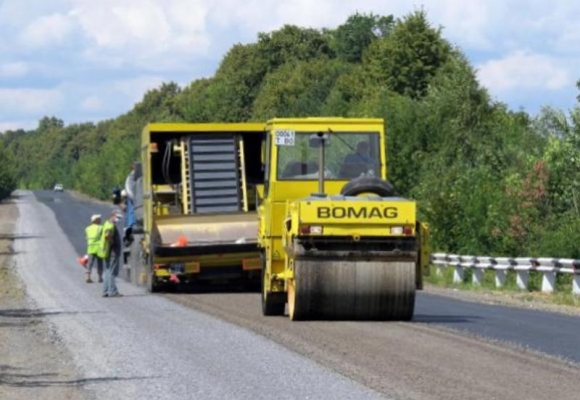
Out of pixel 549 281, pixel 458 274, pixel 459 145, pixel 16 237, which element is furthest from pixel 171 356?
pixel 16 237

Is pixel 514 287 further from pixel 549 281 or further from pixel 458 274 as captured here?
pixel 458 274

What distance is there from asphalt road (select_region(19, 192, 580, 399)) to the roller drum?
10.7 inches

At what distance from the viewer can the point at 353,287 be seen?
19.9 metres

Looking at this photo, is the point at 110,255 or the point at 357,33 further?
the point at 357,33

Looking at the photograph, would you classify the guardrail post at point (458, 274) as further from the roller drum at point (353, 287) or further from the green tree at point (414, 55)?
the green tree at point (414, 55)

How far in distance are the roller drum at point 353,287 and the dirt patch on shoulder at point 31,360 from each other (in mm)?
3392

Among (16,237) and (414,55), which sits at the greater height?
(414,55)

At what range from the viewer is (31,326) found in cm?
2119

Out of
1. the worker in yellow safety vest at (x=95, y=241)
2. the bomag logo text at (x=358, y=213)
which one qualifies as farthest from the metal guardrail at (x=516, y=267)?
the bomag logo text at (x=358, y=213)

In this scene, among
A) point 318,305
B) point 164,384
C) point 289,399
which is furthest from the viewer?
point 318,305

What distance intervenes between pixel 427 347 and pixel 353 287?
10.4ft

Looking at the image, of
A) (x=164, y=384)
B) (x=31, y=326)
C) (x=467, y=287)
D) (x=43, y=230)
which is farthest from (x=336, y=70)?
(x=164, y=384)

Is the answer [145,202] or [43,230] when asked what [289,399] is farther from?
[43,230]

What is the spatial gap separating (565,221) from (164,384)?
1281 inches
